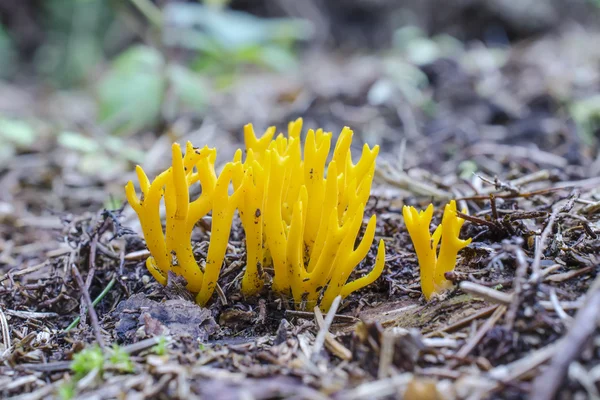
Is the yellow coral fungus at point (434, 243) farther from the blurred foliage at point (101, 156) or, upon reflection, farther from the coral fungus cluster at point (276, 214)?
the blurred foliage at point (101, 156)

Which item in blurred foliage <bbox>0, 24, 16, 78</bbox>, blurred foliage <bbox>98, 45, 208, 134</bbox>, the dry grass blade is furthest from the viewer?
blurred foliage <bbox>0, 24, 16, 78</bbox>

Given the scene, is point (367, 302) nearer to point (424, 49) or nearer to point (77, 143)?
point (77, 143)

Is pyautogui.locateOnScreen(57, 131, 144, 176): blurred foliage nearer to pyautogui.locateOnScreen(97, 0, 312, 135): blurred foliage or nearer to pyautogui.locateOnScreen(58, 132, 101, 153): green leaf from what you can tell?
pyautogui.locateOnScreen(58, 132, 101, 153): green leaf

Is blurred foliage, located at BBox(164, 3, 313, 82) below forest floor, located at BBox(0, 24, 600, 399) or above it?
above

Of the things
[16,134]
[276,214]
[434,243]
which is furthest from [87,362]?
[16,134]

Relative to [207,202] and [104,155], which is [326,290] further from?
[104,155]

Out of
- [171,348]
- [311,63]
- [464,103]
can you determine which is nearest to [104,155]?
[171,348]

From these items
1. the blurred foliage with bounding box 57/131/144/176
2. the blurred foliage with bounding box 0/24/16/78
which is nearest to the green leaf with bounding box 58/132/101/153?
the blurred foliage with bounding box 57/131/144/176
